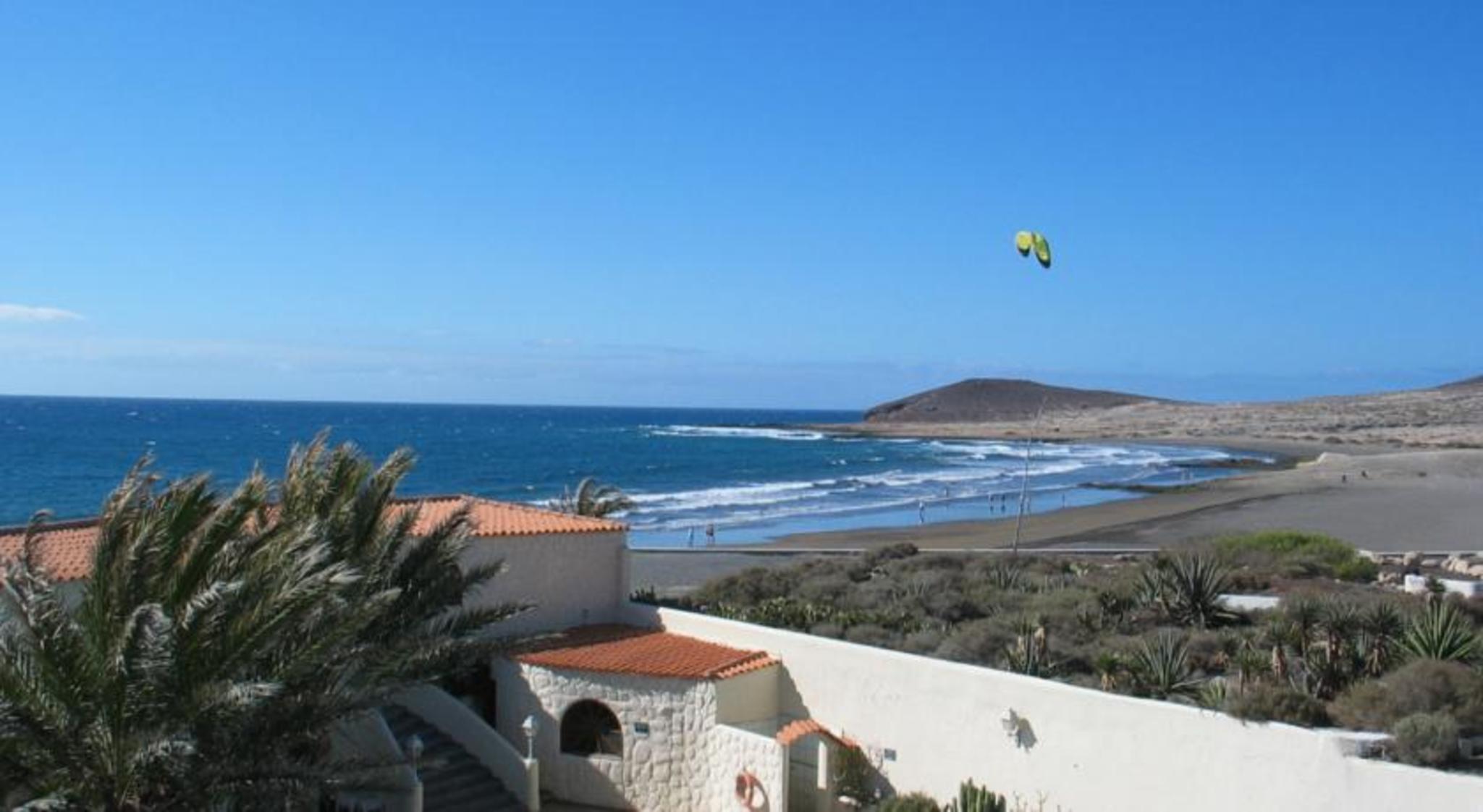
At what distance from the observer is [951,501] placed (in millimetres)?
60000

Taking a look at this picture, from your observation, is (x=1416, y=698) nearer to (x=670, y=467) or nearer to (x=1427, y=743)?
(x=1427, y=743)

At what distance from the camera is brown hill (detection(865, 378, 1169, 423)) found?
180 metres

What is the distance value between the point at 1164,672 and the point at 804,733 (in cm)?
424

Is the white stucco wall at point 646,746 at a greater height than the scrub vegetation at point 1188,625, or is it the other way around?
the scrub vegetation at point 1188,625

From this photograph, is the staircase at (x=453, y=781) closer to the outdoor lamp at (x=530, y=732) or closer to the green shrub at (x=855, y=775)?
the outdoor lamp at (x=530, y=732)

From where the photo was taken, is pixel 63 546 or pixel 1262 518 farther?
pixel 1262 518

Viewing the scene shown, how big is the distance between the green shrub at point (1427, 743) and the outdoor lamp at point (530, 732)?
9588 millimetres

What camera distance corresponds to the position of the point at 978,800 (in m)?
13.1

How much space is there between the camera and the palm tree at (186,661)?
905 centimetres

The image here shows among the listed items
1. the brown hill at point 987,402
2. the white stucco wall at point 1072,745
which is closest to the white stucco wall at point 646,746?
the white stucco wall at point 1072,745

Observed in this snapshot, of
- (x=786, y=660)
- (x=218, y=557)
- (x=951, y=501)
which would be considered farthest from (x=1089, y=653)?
(x=951, y=501)

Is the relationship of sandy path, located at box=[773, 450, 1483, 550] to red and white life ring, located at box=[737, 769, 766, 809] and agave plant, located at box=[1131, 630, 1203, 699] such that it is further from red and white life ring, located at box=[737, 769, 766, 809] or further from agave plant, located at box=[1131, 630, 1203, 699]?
red and white life ring, located at box=[737, 769, 766, 809]

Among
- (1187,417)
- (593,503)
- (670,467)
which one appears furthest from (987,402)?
(593,503)

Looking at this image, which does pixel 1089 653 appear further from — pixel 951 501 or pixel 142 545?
pixel 951 501
